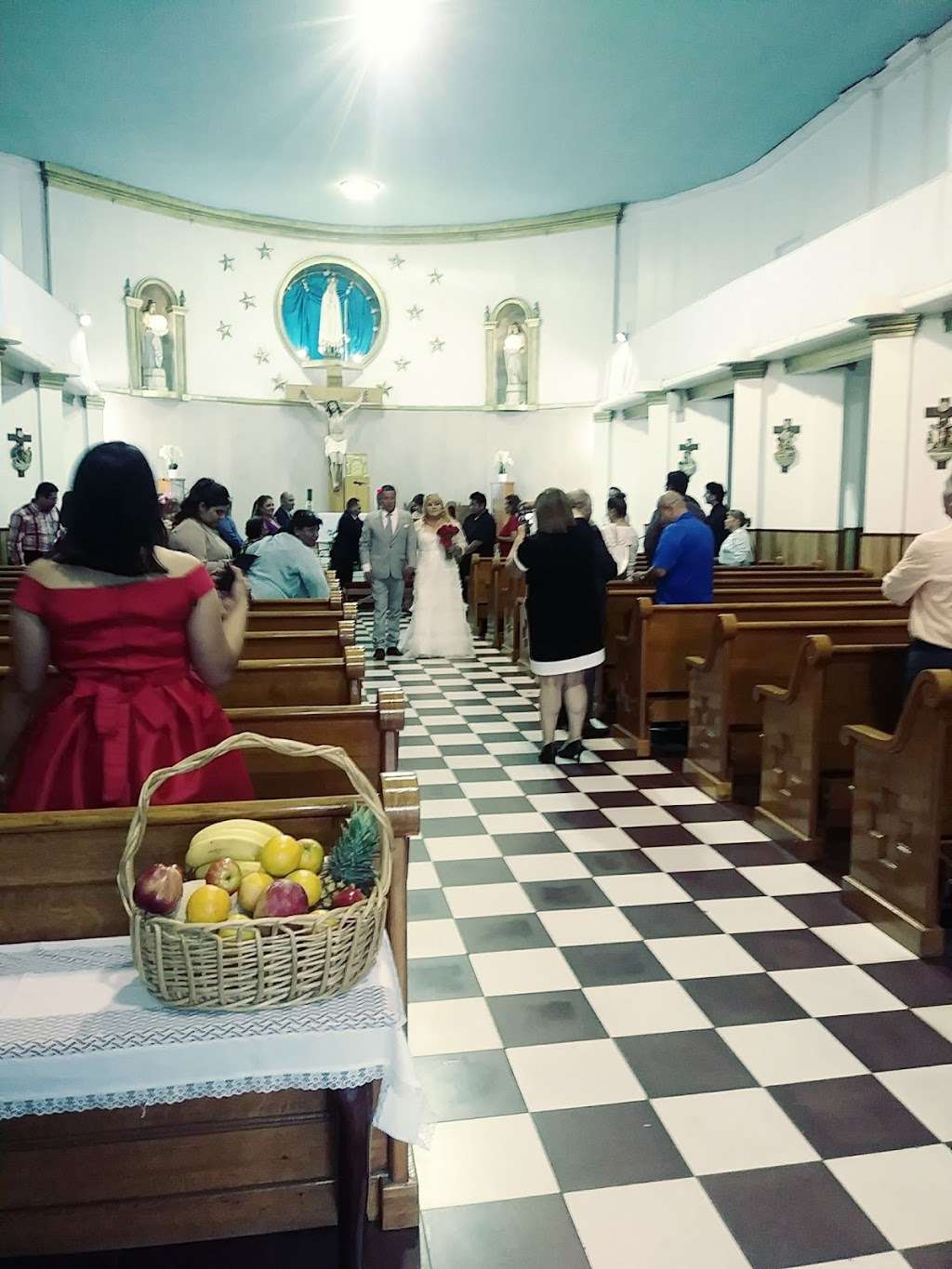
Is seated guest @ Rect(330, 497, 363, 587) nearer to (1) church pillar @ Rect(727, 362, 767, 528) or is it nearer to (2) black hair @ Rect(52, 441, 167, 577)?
(1) church pillar @ Rect(727, 362, 767, 528)

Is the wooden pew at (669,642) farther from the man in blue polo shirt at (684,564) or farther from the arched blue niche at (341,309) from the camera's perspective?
the arched blue niche at (341,309)

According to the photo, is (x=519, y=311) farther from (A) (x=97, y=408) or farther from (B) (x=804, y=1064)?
(B) (x=804, y=1064)

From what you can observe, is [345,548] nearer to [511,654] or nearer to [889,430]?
[511,654]

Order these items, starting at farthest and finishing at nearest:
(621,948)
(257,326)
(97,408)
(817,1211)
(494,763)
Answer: (257,326)
(97,408)
(494,763)
(621,948)
(817,1211)

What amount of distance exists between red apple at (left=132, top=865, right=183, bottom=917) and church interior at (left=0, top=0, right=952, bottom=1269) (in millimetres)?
86

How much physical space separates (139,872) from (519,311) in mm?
15809

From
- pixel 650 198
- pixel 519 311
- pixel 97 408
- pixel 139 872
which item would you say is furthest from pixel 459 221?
pixel 139 872

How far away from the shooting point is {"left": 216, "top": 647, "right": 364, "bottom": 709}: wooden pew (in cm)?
396

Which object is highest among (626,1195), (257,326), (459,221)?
(459,221)

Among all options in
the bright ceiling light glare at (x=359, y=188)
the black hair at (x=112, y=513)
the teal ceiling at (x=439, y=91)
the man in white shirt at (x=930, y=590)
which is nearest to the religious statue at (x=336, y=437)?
the bright ceiling light glare at (x=359, y=188)

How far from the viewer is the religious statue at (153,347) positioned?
1509 cm

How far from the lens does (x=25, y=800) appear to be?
7.43 feet

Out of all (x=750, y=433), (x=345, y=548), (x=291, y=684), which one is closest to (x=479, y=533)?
(x=345, y=548)

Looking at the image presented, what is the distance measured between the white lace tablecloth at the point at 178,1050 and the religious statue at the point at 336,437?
14.8 m
